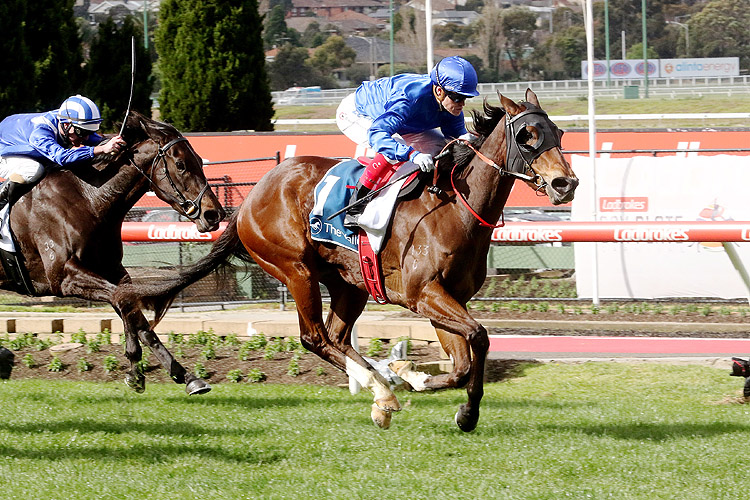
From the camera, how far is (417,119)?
588 cm

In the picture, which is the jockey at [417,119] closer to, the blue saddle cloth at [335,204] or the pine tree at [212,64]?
the blue saddle cloth at [335,204]

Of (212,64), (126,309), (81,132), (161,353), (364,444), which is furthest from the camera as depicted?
(212,64)

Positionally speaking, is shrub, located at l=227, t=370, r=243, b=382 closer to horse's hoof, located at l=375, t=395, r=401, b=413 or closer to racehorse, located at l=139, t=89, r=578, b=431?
racehorse, located at l=139, t=89, r=578, b=431

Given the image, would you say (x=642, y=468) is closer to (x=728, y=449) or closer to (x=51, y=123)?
(x=728, y=449)

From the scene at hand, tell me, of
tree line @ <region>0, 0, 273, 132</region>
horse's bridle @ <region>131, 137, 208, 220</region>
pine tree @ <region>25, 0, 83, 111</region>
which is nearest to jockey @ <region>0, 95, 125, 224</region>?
horse's bridle @ <region>131, 137, 208, 220</region>

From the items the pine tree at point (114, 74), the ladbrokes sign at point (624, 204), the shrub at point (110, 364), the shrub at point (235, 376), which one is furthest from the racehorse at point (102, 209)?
the pine tree at point (114, 74)

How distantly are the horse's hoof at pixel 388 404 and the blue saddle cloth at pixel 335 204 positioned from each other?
98 cm

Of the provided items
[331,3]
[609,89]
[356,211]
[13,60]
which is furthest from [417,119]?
[331,3]

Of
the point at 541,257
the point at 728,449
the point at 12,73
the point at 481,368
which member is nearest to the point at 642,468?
the point at 728,449

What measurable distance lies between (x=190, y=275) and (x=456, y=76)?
2320 mm

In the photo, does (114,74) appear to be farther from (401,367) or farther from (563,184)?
(563,184)

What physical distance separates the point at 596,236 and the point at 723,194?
11.7 ft

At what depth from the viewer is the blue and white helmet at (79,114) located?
688 cm

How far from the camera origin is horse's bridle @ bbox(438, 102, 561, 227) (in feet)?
17.0
